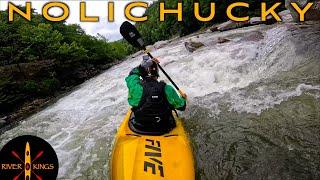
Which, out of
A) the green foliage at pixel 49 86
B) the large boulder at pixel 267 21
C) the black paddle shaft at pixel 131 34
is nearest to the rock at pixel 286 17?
the large boulder at pixel 267 21

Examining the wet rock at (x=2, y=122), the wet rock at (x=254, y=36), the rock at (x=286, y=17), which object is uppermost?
the rock at (x=286, y=17)

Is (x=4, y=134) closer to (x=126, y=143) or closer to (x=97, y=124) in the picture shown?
(x=97, y=124)

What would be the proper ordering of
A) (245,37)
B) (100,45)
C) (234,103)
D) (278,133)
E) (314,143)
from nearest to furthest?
1. (314,143)
2. (278,133)
3. (234,103)
4. (245,37)
5. (100,45)

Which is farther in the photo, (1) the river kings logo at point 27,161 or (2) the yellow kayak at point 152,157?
(2) the yellow kayak at point 152,157

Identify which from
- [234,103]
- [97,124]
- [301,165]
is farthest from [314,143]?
[97,124]

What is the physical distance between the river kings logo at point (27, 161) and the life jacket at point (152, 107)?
4.37ft

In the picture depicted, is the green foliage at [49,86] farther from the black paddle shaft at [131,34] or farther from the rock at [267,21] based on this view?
the rock at [267,21]

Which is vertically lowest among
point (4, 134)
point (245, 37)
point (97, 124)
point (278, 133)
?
point (4, 134)

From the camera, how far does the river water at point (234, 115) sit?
16.1ft

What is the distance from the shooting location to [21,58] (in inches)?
448

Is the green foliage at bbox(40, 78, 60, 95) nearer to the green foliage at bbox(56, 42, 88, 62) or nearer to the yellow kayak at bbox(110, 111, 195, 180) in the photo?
the green foliage at bbox(56, 42, 88, 62)

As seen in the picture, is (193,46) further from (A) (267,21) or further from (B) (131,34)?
(B) (131,34)

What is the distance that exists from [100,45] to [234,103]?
10579mm

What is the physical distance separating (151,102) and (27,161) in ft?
5.71
